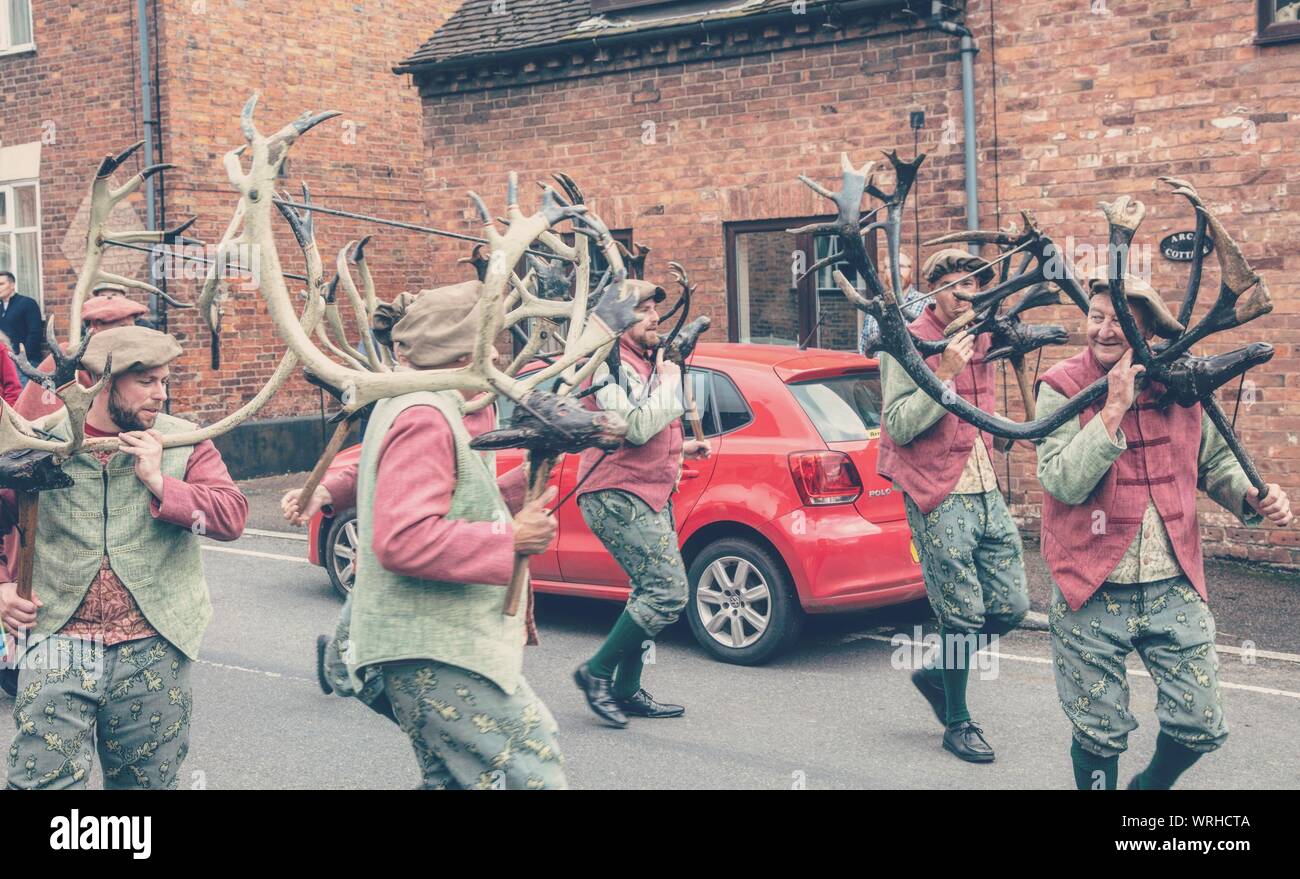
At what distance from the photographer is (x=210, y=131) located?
16781 millimetres

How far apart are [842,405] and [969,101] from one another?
14.9 feet

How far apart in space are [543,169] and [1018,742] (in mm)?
9113

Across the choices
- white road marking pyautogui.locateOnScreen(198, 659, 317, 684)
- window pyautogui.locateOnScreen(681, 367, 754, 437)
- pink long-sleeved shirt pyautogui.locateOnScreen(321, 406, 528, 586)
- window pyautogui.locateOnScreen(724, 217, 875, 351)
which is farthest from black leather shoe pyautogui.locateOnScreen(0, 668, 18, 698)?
window pyautogui.locateOnScreen(724, 217, 875, 351)

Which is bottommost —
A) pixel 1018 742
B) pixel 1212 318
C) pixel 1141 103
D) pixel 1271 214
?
pixel 1018 742

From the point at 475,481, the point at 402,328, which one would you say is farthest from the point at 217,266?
the point at 475,481

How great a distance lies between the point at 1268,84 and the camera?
10.2 m

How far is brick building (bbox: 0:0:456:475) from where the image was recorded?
1650 centimetres

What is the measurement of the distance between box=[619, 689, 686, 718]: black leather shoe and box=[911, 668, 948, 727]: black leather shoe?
117 cm

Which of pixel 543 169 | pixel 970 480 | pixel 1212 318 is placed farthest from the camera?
pixel 543 169

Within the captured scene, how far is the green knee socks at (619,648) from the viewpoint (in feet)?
21.6

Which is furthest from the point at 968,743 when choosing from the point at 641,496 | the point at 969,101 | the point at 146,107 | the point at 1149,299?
the point at 146,107

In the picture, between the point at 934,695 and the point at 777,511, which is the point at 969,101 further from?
the point at 934,695

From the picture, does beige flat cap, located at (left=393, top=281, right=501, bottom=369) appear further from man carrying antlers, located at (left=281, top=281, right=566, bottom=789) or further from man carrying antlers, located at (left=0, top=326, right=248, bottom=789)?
man carrying antlers, located at (left=0, top=326, right=248, bottom=789)
